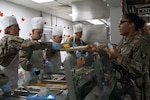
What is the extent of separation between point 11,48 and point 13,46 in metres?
0.03

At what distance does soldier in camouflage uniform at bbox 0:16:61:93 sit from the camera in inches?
65.1

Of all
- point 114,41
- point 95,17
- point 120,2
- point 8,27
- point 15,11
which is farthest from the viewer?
point 15,11

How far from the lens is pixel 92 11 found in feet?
12.9

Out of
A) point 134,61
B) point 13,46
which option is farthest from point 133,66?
point 13,46

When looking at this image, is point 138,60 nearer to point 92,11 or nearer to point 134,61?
point 134,61

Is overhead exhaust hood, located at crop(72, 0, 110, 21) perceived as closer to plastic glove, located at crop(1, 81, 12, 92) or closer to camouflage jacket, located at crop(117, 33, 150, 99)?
camouflage jacket, located at crop(117, 33, 150, 99)

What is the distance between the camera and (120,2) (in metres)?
2.61

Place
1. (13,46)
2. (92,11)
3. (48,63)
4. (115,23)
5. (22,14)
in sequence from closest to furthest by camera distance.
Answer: (13,46), (115,23), (48,63), (92,11), (22,14)

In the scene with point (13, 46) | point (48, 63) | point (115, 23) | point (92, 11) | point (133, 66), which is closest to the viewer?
point (133, 66)

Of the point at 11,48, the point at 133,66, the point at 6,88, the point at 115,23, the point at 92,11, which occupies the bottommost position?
the point at 6,88

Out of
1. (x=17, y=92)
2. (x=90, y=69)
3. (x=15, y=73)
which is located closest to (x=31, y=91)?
(x=17, y=92)

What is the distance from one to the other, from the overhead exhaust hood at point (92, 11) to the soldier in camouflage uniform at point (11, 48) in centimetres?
221

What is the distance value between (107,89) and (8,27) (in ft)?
3.82

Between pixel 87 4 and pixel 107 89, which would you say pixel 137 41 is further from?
pixel 87 4
